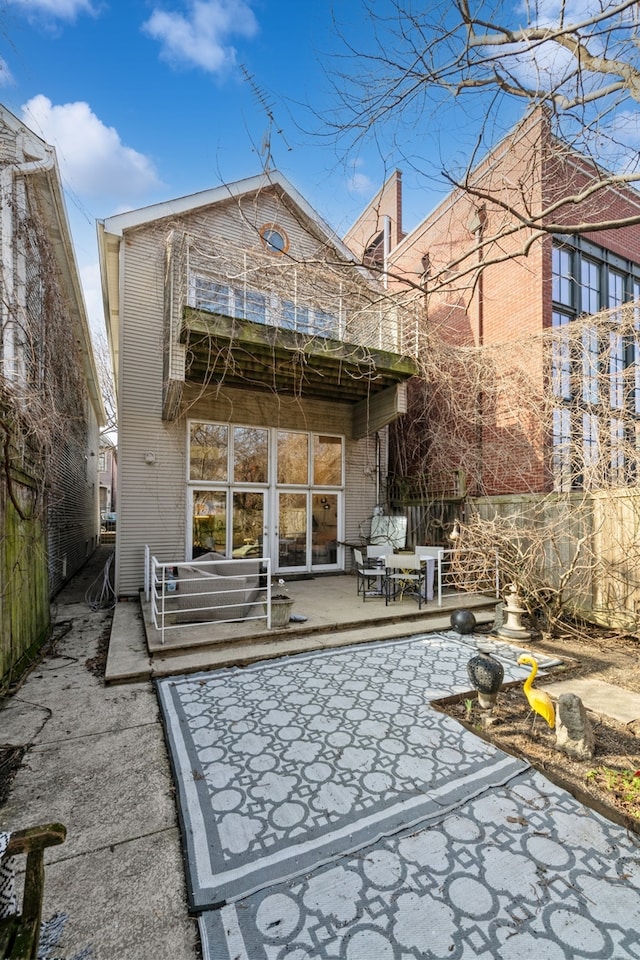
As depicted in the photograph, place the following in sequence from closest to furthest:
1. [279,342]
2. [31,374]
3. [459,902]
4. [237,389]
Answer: [459,902], [31,374], [279,342], [237,389]

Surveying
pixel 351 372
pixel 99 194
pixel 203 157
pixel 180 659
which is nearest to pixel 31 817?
pixel 180 659

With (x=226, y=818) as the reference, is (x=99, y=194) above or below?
above

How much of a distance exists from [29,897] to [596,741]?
11.0 feet

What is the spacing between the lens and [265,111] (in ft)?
10.9

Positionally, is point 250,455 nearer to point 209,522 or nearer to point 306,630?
point 209,522

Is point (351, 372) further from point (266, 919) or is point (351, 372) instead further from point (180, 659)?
point (266, 919)

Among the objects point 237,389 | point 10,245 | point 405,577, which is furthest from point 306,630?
point 10,245

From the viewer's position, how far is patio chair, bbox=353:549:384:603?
6.81m

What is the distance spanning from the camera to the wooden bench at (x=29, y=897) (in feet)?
4.08

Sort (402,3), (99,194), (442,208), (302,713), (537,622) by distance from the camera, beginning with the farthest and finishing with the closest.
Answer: (442,208)
(537,622)
(99,194)
(302,713)
(402,3)

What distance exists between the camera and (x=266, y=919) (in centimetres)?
171

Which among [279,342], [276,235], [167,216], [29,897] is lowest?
[29,897]

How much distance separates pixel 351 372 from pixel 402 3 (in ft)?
16.6

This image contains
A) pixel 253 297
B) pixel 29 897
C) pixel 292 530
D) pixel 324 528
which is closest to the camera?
pixel 29 897
